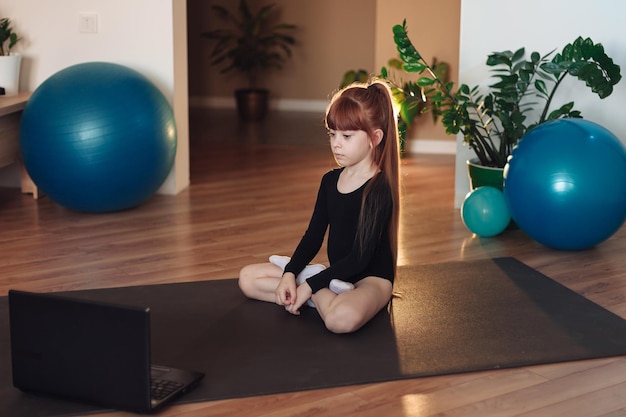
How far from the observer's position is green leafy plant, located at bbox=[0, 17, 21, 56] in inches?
189

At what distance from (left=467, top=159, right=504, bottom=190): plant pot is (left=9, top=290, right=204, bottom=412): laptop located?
93.7 inches

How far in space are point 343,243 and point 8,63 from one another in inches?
99.8

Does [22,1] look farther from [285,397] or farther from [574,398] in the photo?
[574,398]

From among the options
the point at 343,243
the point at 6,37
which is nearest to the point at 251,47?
the point at 6,37

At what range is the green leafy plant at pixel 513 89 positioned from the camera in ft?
13.4

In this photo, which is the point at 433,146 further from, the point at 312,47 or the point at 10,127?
the point at 10,127

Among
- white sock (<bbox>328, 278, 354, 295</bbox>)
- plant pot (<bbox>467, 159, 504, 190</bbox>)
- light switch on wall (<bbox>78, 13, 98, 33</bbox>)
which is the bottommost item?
white sock (<bbox>328, 278, 354, 295</bbox>)

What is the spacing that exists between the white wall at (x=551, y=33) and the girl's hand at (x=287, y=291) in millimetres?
2058

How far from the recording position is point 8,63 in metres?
4.71

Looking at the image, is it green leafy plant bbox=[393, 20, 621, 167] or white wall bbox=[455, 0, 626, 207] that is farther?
white wall bbox=[455, 0, 626, 207]

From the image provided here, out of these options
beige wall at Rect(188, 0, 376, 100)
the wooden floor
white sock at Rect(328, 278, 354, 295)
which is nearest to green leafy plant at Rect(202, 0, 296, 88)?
beige wall at Rect(188, 0, 376, 100)

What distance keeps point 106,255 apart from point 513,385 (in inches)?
77.1

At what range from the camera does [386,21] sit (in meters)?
6.41

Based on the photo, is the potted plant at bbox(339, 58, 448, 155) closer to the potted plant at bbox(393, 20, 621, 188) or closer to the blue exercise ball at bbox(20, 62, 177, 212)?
the potted plant at bbox(393, 20, 621, 188)
